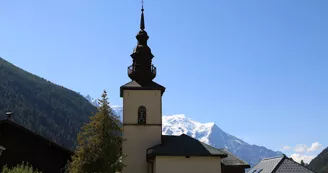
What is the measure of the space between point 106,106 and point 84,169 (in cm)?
464

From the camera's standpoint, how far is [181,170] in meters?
31.3

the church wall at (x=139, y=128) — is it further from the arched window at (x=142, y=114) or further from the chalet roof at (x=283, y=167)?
the chalet roof at (x=283, y=167)

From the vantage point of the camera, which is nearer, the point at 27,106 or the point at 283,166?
the point at 283,166

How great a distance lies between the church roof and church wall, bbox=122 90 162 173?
1.25 m

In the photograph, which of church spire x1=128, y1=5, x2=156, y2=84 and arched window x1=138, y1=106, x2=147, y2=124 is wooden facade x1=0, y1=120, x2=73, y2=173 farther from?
church spire x1=128, y1=5, x2=156, y2=84

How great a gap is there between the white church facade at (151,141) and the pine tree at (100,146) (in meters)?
5.37

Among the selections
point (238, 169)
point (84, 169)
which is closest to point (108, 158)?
point (84, 169)

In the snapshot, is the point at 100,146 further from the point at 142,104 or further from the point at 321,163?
the point at 321,163

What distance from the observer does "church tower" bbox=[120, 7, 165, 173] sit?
34.1 m

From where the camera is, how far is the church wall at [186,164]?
31.2m

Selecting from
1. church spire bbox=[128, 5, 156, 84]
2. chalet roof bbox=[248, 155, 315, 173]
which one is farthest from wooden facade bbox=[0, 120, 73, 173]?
chalet roof bbox=[248, 155, 315, 173]

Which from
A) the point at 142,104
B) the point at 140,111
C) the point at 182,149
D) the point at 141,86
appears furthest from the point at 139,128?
the point at 182,149

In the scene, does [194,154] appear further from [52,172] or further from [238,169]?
[52,172]

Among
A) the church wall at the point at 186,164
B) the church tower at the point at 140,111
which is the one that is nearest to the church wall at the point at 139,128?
the church tower at the point at 140,111
